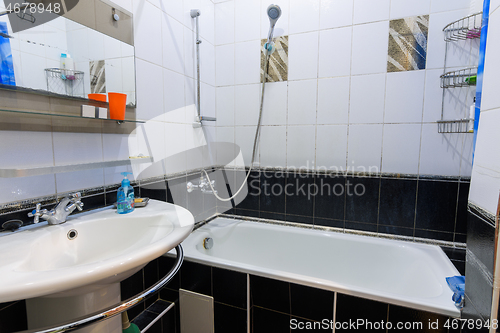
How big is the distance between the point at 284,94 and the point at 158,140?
3.35 ft

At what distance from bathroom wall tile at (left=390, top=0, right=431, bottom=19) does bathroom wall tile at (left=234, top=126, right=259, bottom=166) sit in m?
1.24

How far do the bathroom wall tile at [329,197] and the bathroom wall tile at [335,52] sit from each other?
760 mm

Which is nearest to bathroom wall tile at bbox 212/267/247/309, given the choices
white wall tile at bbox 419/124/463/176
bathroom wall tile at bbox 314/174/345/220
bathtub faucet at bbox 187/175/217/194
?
bathtub faucet at bbox 187/175/217/194

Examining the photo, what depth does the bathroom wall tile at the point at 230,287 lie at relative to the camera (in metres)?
1.34

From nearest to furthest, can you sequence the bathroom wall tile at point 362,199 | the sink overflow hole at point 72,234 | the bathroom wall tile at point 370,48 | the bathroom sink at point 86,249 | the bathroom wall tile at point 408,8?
the bathroom sink at point 86,249, the sink overflow hole at point 72,234, the bathroom wall tile at point 408,8, the bathroom wall tile at point 370,48, the bathroom wall tile at point 362,199

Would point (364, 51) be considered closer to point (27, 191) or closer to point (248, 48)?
point (248, 48)

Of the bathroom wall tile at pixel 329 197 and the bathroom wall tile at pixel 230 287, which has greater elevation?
the bathroom wall tile at pixel 329 197

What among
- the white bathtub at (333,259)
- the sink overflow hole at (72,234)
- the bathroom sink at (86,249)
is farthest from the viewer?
the white bathtub at (333,259)

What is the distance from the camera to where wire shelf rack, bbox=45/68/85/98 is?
0.95 meters

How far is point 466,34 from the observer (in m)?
1.51

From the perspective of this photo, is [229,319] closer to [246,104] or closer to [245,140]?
[245,140]

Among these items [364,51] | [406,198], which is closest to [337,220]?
[406,198]

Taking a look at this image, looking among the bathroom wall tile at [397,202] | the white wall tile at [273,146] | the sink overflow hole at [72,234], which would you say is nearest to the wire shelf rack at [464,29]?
the bathroom wall tile at [397,202]

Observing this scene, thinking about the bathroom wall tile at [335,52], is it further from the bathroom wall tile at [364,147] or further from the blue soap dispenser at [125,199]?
the blue soap dispenser at [125,199]
